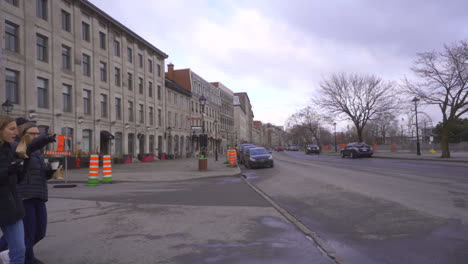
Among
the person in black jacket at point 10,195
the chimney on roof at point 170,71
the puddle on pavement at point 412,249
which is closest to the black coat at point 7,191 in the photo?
the person in black jacket at point 10,195

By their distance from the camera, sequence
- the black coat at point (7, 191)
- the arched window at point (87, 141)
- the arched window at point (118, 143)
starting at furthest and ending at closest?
1. the arched window at point (118, 143)
2. the arched window at point (87, 141)
3. the black coat at point (7, 191)

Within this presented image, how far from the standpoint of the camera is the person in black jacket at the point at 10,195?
3.17 m

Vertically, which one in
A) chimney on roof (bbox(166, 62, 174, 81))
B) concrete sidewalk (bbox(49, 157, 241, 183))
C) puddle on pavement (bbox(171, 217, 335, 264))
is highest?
chimney on roof (bbox(166, 62, 174, 81))

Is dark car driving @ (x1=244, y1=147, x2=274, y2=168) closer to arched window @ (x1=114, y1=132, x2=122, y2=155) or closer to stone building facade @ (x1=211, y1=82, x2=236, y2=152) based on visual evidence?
arched window @ (x1=114, y1=132, x2=122, y2=155)

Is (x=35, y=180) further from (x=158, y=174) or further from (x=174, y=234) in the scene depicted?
(x=158, y=174)

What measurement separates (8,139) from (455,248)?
5.42 metres

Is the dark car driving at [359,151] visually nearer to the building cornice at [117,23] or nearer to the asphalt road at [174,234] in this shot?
the building cornice at [117,23]

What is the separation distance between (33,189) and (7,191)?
114 centimetres

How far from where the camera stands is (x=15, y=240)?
3414 mm

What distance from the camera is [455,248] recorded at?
467 centimetres

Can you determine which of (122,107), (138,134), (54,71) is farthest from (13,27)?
(138,134)

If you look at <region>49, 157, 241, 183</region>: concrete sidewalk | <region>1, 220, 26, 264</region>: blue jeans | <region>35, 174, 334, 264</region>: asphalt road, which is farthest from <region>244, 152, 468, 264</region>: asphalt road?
<region>49, 157, 241, 183</region>: concrete sidewalk

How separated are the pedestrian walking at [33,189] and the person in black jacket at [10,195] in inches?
24.0

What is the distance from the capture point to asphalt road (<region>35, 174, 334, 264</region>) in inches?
184
